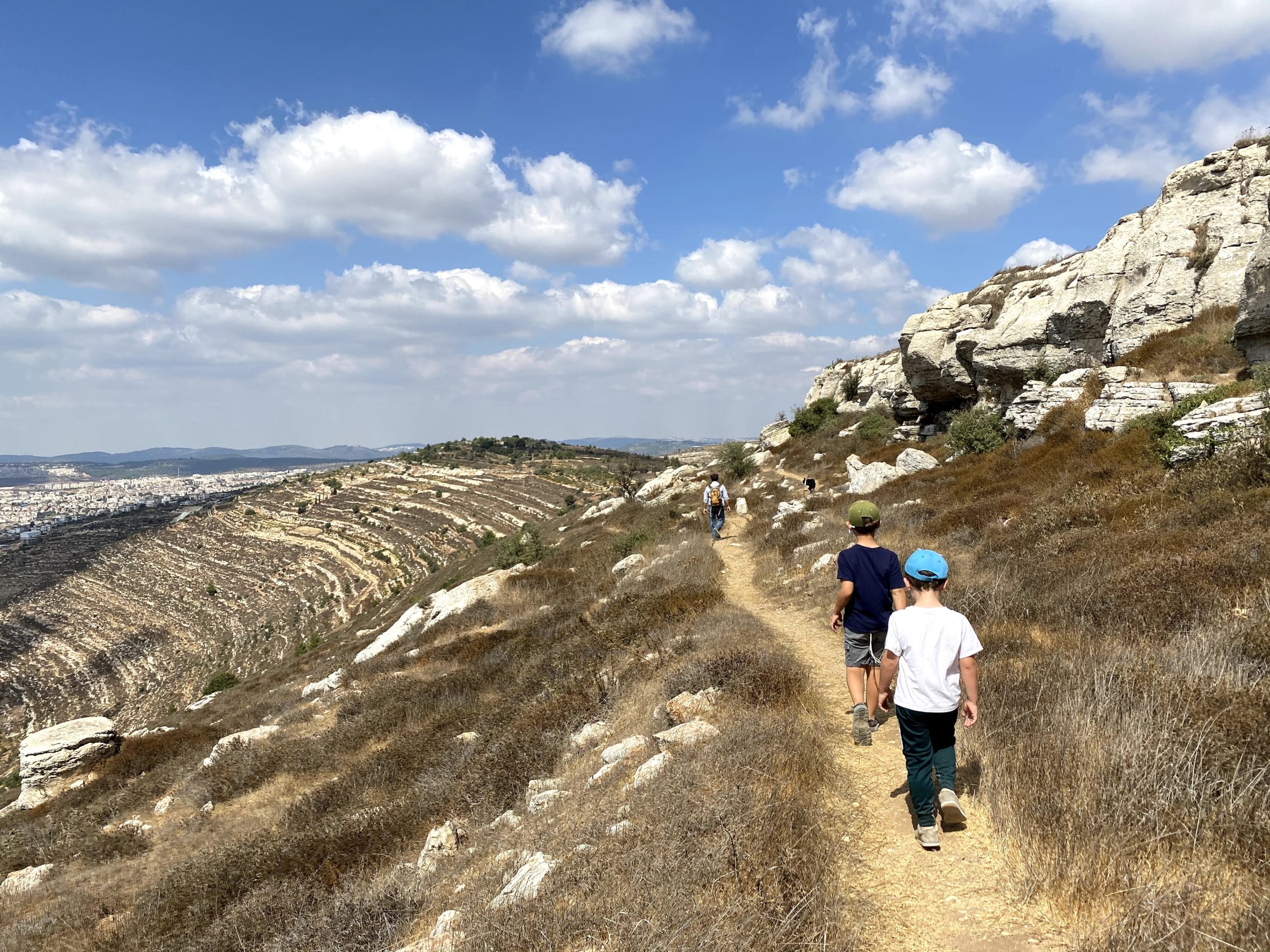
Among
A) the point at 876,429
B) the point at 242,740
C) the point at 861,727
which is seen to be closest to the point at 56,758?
the point at 242,740

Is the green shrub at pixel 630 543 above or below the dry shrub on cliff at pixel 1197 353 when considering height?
below

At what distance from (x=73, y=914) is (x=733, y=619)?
9593 millimetres

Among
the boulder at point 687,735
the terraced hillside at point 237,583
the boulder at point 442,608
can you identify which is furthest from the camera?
the terraced hillside at point 237,583

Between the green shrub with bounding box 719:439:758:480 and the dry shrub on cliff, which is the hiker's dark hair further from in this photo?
the green shrub with bounding box 719:439:758:480

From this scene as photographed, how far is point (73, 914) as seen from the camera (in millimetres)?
7195

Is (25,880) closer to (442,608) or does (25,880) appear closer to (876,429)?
(442,608)

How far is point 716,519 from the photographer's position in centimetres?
1881

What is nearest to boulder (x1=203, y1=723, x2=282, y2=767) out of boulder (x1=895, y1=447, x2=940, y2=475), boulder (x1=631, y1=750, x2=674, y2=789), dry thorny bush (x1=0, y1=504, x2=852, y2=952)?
dry thorny bush (x1=0, y1=504, x2=852, y2=952)

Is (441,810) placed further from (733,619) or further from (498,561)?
(498,561)

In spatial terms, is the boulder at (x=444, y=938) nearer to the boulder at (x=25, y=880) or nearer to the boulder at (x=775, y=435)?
the boulder at (x=25, y=880)

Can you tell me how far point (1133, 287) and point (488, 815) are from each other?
22.0 metres

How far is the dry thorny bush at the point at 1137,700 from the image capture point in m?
2.99

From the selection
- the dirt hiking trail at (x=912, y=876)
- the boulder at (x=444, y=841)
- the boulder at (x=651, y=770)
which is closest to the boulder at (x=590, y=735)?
the boulder at (x=444, y=841)

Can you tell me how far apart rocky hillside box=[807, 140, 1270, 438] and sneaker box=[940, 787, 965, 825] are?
14.7 metres
